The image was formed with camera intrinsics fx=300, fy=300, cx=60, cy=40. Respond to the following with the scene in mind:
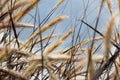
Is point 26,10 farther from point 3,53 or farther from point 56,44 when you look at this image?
point 3,53

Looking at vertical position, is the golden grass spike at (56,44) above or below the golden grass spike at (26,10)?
below

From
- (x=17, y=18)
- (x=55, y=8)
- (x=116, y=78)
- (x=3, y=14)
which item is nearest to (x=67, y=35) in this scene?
(x=55, y=8)

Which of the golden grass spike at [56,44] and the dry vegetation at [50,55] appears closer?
the dry vegetation at [50,55]

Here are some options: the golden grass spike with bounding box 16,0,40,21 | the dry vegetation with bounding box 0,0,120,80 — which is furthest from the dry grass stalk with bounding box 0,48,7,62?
the golden grass spike with bounding box 16,0,40,21

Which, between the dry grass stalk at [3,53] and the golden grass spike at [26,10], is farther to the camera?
the golden grass spike at [26,10]

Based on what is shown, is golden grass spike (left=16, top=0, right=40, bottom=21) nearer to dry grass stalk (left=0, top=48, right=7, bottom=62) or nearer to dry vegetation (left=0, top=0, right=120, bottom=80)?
dry vegetation (left=0, top=0, right=120, bottom=80)

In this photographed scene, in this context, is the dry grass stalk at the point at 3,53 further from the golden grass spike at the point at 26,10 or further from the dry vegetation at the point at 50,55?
the golden grass spike at the point at 26,10

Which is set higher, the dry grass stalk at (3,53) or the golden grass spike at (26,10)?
the golden grass spike at (26,10)

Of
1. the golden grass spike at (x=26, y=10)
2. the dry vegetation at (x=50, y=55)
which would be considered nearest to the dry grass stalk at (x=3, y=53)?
the dry vegetation at (x=50, y=55)

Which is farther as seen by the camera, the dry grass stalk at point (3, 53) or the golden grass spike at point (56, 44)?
the golden grass spike at point (56, 44)

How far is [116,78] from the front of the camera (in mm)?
926

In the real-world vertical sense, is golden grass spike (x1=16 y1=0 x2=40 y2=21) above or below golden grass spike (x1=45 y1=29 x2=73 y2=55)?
above

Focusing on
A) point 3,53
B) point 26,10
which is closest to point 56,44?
point 26,10

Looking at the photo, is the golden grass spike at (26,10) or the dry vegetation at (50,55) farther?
the golden grass spike at (26,10)
